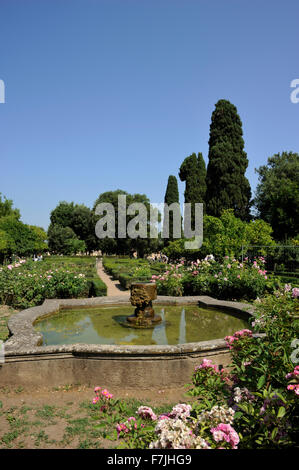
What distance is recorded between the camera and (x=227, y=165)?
23.3 metres

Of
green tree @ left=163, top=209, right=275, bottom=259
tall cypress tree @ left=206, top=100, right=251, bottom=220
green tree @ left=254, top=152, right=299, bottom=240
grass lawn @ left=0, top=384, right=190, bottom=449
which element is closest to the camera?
grass lawn @ left=0, top=384, right=190, bottom=449

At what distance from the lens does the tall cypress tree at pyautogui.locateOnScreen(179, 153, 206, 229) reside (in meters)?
30.1

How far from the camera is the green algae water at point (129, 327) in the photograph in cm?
560

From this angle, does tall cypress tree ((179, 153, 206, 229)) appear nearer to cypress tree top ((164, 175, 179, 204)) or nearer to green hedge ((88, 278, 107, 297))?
cypress tree top ((164, 175, 179, 204))

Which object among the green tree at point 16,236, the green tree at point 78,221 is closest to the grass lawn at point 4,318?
the green tree at point 16,236

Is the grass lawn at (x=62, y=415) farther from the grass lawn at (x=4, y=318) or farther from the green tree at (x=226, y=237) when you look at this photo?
the green tree at (x=226, y=237)

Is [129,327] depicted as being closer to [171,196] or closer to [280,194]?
[280,194]

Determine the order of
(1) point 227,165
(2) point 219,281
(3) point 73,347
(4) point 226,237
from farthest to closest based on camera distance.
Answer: (1) point 227,165
(4) point 226,237
(2) point 219,281
(3) point 73,347

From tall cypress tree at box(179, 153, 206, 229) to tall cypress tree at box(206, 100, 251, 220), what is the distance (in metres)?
5.36

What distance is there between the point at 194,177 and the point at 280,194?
27.1ft

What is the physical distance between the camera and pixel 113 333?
5922 mm

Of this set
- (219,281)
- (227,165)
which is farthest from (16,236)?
(219,281)

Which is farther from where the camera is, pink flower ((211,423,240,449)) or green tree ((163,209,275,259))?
green tree ((163,209,275,259))

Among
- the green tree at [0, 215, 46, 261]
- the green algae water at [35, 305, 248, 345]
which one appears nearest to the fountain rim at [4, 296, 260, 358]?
the green algae water at [35, 305, 248, 345]
